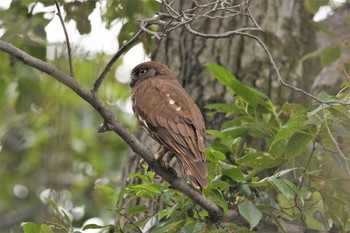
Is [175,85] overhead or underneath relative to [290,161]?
overhead

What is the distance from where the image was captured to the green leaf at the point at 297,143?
406 cm

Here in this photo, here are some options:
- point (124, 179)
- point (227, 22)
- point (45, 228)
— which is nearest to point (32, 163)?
point (124, 179)

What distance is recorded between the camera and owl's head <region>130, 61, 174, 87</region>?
4.90 metres

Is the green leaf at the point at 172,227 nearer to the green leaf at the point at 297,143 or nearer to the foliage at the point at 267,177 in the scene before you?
the foliage at the point at 267,177

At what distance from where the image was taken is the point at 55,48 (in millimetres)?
4305

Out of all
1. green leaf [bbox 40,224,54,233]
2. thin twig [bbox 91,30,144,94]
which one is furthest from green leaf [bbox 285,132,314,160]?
green leaf [bbox 40,224,54,233]

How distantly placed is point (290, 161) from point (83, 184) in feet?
13.7

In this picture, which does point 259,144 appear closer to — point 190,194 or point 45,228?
point 190,194

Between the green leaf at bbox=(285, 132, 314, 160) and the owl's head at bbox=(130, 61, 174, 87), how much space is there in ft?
3.49

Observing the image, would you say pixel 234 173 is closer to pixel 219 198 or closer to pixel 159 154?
pixel 219 198

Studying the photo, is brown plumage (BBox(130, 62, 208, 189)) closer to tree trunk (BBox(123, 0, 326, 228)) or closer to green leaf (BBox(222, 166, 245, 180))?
green leaf (BBox(222, 166, 245, 180))

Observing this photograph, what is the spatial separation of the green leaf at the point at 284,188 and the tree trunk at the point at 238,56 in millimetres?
1557

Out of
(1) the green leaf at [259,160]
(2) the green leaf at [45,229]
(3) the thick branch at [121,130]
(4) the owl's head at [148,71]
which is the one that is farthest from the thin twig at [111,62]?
(4) the owl's head at [148,71]

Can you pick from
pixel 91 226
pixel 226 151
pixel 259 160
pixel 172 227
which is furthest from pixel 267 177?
pixel 91 226
